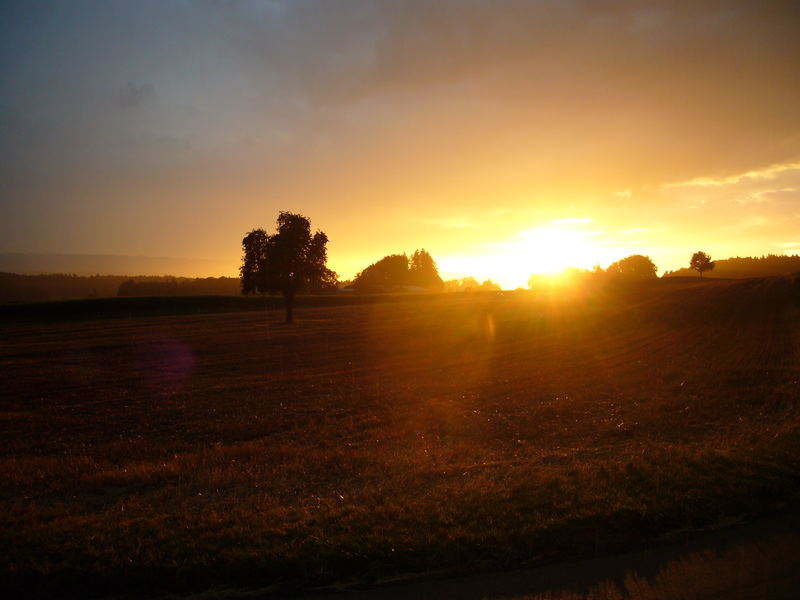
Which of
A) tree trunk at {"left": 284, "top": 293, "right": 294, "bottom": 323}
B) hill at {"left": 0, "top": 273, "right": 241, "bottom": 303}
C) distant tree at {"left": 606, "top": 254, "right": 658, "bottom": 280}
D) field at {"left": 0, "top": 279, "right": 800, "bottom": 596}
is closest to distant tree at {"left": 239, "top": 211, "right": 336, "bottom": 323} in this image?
tree trunk at {"left": 284, "top": 293, "right": 294, "bottom": 323}

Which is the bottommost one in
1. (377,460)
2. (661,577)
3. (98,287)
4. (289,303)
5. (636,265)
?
(377,460)

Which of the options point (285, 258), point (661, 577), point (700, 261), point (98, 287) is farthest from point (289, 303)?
A: point (98, 287)

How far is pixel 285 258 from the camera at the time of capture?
46969mm

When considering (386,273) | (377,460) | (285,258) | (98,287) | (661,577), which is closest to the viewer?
(661,577)

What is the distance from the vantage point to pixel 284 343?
114ft

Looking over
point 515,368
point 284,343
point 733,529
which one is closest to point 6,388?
point 284,343

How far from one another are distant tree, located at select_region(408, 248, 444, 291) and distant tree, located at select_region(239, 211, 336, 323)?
119288mm

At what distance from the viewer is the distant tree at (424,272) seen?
170 meters

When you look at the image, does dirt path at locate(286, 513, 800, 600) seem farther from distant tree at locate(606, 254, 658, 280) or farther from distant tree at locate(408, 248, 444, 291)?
distant tree at locate(408, 248, 444, 291)

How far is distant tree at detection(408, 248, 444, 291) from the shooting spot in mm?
170125

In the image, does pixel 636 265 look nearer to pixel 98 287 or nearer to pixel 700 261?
pixel 700 261

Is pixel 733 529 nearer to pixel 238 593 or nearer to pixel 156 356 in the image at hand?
A: pixel 238 593

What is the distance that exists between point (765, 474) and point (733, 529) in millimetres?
1646

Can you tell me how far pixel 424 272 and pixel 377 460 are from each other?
544ft
